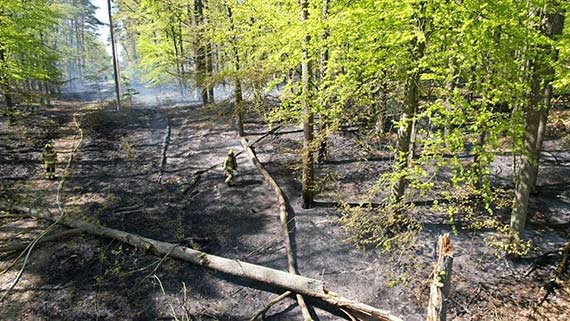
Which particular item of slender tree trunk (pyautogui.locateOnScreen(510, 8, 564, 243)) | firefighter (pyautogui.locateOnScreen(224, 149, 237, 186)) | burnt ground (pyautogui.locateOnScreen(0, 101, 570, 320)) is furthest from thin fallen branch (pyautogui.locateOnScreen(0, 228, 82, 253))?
slender tree trunk (pyautogui.locateOnScreen(510, 8, 564, 243))

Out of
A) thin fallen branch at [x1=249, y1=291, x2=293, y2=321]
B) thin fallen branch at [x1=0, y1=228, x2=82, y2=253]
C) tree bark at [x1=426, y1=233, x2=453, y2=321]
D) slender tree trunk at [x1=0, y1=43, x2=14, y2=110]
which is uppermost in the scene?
slender tree trunk at [x1=0, y1=43, x2=14, y2=110]

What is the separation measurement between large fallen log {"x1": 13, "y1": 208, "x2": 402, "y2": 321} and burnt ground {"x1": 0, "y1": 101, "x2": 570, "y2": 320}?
0.92 feet

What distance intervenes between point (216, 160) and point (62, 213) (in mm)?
6648

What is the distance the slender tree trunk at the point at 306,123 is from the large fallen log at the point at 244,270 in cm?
350

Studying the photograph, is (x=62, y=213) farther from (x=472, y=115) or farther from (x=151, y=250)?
(x=472, y=115)

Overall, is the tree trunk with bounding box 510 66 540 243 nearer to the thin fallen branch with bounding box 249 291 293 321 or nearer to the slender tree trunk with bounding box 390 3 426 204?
the slender tree trunk with bounding box 390 3 426 204

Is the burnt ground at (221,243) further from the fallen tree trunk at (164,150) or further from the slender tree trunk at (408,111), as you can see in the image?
the slender tree trunk at (408,111)

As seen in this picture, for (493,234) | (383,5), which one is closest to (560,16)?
(383,5)

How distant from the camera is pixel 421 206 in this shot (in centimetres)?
1046

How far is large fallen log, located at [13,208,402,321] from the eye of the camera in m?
6.65

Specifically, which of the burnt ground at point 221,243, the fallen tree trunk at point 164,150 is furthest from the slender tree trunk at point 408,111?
the fallen tree trunk at point 164,150

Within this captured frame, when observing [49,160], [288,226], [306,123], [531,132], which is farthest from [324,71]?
[49,160]

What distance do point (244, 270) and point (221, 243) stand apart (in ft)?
5.84

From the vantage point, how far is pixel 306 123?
32.7 feet
